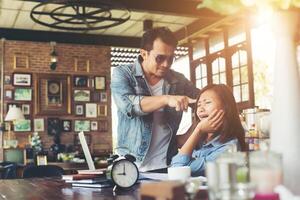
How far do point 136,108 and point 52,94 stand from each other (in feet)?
25.5

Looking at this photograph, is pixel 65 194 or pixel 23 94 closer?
pixel 65 194

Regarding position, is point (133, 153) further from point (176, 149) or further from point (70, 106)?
point (70, 106)

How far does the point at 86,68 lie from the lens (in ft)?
34.3

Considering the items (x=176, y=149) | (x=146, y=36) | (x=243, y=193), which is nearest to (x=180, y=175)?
(x=243, y=193)

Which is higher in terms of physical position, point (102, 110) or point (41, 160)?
point (102, 110)

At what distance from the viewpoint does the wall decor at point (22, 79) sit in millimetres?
9719

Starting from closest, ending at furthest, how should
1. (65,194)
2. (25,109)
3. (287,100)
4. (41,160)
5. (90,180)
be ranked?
(287,100)
(65,194)
(90,180)
(41,160)
(25,109)

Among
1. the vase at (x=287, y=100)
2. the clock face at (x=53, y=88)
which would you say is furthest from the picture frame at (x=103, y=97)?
the vase at (x=287, y=100)

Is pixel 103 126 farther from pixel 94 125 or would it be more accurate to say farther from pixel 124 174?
pixel 124 174

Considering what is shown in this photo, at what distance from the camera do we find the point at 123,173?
7.24 feet

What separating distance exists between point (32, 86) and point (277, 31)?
914cm

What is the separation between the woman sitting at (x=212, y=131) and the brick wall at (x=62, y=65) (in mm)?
7759

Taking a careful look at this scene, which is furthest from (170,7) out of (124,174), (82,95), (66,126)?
(124,174)

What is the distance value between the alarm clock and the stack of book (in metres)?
0.08
